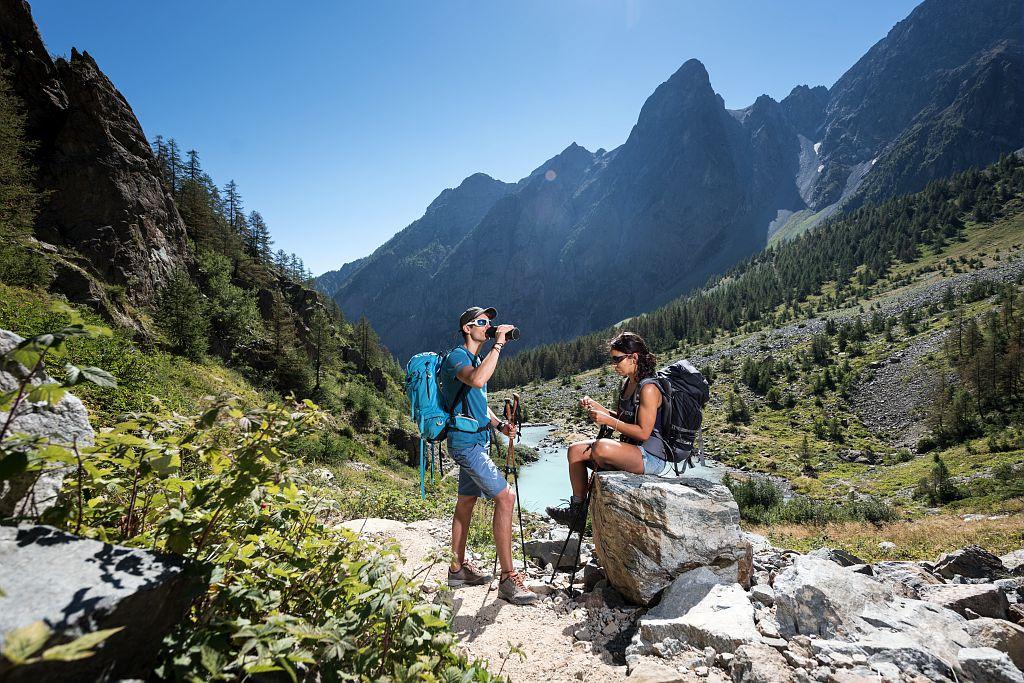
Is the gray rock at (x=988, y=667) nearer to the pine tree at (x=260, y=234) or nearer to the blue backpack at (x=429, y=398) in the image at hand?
the blue backpack at (x=429, y=398)

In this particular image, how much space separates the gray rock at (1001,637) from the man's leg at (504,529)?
4420mm

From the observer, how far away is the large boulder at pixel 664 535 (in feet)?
15.0

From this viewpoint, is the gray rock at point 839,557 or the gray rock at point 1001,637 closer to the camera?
the gray rock at point 1001,637

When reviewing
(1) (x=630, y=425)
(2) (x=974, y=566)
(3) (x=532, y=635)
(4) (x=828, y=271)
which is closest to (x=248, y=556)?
(3) (x=532, y=635)

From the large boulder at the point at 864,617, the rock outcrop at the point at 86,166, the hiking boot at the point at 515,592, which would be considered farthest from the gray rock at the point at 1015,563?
the rock outcrop at the point at 86,166

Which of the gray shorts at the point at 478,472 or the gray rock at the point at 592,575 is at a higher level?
the gray shorts at the point at 478,472

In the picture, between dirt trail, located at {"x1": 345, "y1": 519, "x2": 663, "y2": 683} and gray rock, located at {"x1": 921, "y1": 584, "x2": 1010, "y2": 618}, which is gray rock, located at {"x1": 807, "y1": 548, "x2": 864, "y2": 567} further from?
dirt trail, located at {"x1": 345, "y1": 519, "x2": 663, "y2": 683}

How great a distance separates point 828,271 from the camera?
115625 mm

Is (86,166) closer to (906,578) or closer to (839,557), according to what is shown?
(839,557)

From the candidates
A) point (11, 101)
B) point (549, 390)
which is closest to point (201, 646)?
point (11, 101)

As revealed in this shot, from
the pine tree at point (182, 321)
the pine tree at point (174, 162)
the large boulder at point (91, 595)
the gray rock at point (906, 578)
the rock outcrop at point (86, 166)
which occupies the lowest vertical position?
the gray rock at point (906, 578)

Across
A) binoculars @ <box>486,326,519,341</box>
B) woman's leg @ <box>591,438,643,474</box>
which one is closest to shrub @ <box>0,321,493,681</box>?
binoculars @ <box>486,326,519,341</box>

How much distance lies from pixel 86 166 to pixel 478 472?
29.5 m

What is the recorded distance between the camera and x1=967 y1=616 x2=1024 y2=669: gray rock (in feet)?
13.3
